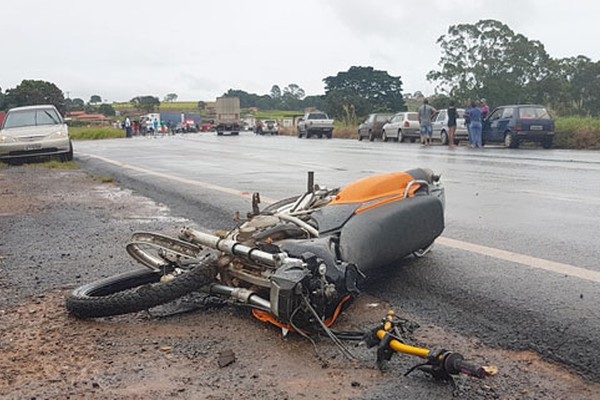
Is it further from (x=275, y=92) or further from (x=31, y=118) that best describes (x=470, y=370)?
(x=275, y=92)

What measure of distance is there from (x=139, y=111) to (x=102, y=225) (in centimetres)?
13234

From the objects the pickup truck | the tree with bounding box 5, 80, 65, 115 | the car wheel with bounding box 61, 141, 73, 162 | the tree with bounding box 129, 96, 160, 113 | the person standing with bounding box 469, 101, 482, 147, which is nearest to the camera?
the car wheel with bounding box 61, 141, 73, 162

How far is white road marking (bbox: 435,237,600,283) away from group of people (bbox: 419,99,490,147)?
19.7m

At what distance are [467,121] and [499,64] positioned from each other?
2639cm

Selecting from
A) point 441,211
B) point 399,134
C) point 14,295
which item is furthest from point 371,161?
point 399,134

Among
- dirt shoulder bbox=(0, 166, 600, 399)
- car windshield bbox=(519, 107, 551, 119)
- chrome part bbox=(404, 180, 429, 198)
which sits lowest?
dirt shoulder bbox=(0, 166, 600, 399)

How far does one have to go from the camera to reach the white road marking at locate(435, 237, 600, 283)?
14.0 feet

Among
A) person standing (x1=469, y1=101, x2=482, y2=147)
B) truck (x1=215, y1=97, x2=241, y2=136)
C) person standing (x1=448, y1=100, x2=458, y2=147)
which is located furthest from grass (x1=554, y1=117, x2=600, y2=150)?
truck (x1=215, y1=97, x2=241, y2=136)

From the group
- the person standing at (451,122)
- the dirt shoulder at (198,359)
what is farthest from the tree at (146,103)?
the dirt shoulder at (198,359)

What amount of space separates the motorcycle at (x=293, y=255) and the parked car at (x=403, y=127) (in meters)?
26.5

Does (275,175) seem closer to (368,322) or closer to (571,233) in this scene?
(571,233)

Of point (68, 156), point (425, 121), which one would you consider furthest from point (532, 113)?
point (68, 156)

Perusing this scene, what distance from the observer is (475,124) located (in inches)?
954

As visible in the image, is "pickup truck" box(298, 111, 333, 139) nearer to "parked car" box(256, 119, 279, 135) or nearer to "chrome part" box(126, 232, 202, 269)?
"parked car" box(256, 119, 279, 135)
